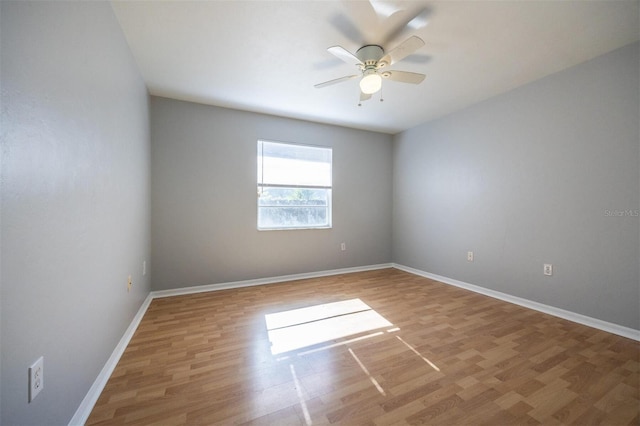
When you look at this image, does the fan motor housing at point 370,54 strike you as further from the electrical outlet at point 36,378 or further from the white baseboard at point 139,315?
the white baseboard at point 139,315

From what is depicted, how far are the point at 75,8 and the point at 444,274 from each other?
14.5 ft

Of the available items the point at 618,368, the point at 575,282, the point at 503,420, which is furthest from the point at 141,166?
the point at 575,282

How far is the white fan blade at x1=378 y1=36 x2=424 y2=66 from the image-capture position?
1768 mm

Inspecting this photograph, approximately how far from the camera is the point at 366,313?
2.65 meters

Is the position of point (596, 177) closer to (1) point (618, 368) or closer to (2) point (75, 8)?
(1) point (618, 368)

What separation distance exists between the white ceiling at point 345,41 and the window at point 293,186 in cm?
92

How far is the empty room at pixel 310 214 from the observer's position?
3.75 feet

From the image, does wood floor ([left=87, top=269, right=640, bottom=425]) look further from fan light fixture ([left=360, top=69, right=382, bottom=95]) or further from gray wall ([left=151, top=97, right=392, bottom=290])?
fan light fixture ([left=360, top=69, right=382, bottom=95])

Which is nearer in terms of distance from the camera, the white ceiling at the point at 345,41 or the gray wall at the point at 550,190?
the white ceiling at the point at 345,41

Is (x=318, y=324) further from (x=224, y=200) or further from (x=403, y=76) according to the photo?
(x=403, y=76)

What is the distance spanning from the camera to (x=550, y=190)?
2.67 m

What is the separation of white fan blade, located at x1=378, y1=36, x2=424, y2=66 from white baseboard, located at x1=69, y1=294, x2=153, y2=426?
2874mm

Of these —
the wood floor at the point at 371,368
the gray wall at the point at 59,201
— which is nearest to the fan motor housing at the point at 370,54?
the gray wall at the point at 59,201

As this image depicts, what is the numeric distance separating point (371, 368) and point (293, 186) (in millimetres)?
2751
